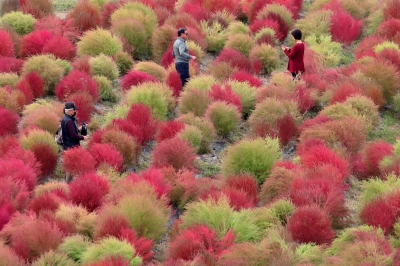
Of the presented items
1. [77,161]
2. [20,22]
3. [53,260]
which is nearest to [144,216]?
[53,260]

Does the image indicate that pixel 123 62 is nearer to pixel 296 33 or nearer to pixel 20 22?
pixel 20 22

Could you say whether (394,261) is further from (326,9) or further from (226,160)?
(326,9)

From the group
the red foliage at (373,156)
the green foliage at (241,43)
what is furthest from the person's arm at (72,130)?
the green foliage at (241,43)

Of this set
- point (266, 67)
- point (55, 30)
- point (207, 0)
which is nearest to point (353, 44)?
point (266, 67)

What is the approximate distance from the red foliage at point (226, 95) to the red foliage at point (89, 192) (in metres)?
3.33

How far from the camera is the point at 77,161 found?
9320 mm

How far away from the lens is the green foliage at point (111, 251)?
23.2ft

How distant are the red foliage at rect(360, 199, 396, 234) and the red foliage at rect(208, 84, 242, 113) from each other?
378cm

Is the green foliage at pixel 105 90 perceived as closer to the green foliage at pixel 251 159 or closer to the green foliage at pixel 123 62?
the green foliage at pixel 123 62

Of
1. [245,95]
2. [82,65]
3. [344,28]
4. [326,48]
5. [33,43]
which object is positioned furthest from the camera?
[344,28]

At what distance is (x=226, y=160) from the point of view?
947 cm

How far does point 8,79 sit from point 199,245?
6253 millimetres

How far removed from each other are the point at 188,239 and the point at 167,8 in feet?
33.3

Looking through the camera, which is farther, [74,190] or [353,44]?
[353,44]
